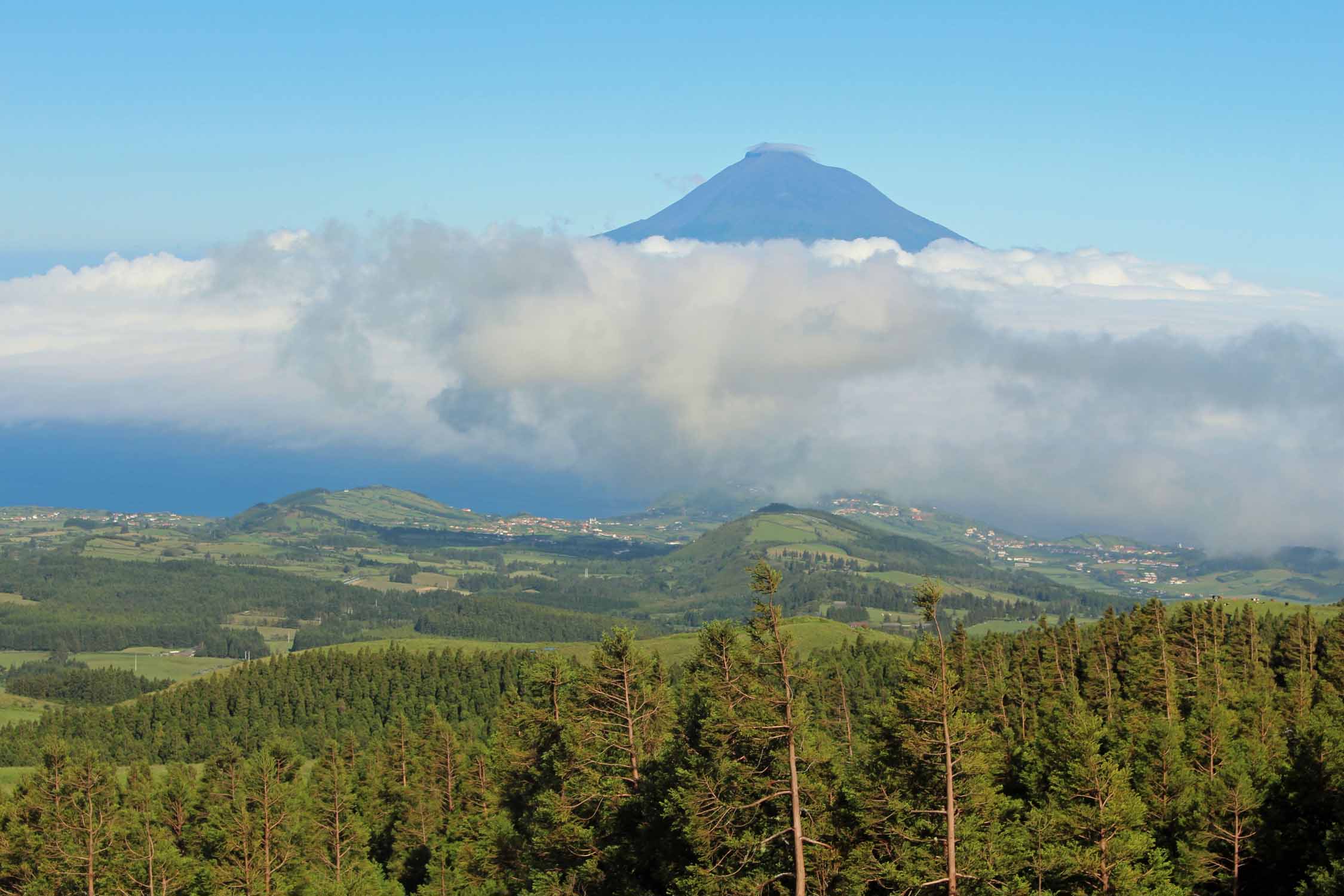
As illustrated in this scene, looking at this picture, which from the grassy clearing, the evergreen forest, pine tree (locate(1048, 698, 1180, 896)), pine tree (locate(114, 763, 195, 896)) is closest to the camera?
the evergreen forest

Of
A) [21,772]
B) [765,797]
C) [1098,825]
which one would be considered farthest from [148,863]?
[21,772]

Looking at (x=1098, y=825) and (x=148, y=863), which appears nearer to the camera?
(x=1098, y=825)

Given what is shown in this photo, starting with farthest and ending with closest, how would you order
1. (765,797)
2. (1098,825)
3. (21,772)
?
1. (21,772)
2. (1098,825)
3. (765,797)

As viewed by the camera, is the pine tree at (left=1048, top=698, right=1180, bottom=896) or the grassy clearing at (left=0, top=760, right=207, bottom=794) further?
the grassy clearing at (left=0, top=760, right=207, bottom=794)

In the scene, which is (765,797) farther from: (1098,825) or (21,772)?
(21,772)

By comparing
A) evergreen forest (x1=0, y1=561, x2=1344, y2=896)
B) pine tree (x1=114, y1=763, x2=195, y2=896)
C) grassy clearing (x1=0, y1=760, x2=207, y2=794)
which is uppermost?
evergreen forest (x1=0, y1=561, x2=1344, y2=896)

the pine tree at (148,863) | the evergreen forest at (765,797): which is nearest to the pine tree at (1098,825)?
the evergreen forest at (765,797)

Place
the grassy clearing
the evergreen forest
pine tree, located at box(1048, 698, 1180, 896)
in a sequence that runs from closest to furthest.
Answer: the evergreen forest, pine tree, located at box(1048, 698, 1180, 896), the grassy clearing

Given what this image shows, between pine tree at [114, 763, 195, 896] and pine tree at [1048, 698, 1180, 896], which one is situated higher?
pine tree at [1048, 698, 1180, 896]

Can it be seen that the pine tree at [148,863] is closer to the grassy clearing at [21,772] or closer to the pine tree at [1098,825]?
the pine tree at [1098,825]

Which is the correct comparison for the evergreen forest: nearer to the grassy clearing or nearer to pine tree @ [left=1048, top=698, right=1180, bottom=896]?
pine tree @ [left=1048, top=698, right=1180, bottom=896]

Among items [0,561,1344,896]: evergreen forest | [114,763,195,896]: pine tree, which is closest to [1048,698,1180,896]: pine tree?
[0,561,1344,896]: evergreen forest

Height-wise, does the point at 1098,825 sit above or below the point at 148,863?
above

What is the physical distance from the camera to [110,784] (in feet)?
317
